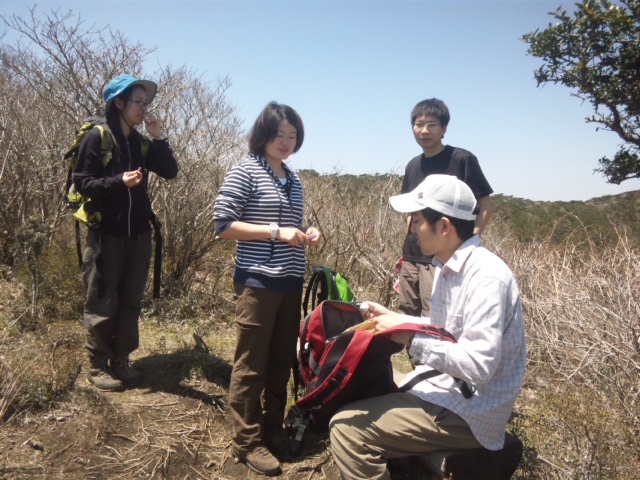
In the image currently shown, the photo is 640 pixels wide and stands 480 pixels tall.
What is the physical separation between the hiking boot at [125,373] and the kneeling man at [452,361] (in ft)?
5.90

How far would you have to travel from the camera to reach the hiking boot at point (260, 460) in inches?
104

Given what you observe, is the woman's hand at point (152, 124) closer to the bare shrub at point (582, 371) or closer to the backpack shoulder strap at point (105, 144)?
the backpack shoulder strap at point (105, 144)

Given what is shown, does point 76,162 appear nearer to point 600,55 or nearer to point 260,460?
point 260,460

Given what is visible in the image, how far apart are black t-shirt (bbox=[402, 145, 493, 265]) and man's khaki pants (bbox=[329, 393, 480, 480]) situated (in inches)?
57.1

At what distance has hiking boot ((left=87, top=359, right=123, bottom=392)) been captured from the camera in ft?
10.4

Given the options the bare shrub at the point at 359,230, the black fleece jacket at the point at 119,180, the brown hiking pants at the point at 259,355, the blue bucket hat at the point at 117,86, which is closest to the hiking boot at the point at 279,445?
the brown hiking pants at the point at 259,355

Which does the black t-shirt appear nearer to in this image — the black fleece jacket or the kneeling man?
the kneeling man

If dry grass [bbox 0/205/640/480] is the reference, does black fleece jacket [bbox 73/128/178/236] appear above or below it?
above

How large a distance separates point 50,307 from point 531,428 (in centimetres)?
395

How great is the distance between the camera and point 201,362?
3658 mm

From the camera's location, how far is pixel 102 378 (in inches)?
126

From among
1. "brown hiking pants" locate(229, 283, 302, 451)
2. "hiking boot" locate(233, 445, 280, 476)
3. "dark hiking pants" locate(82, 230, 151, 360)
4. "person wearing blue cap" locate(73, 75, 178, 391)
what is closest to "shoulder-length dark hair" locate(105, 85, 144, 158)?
"person wearing blue cap" locate(73, 75, 178, 391)

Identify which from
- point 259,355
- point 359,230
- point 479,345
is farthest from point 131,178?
point 359,230

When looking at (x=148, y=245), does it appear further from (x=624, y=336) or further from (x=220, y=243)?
(x=624, y=336)
